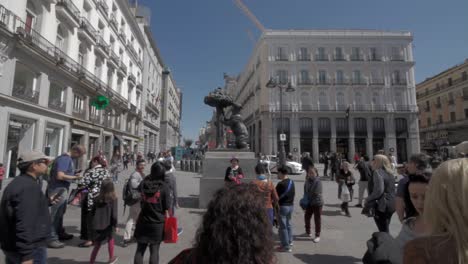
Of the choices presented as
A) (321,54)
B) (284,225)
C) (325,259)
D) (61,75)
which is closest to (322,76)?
(321,54)

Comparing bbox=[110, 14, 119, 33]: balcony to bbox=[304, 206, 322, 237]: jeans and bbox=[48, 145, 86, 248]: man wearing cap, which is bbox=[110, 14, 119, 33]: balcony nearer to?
bbox=[48, 145, 86, 248]: man wearing cap

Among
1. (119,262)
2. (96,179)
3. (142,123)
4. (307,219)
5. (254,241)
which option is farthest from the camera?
(142,123)

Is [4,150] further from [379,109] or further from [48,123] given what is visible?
[379,109]

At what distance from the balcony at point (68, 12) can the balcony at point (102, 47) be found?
3.35 m

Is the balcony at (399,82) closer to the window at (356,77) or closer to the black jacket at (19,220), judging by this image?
the window at (356,77)

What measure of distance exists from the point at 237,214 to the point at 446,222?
971mm

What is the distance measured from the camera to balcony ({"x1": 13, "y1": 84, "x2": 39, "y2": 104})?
1279 centimetres

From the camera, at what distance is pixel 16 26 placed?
39.9 ft

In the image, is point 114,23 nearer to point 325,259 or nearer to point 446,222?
point 325,259

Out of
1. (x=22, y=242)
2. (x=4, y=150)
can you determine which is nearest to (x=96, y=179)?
(x=22, y=242)

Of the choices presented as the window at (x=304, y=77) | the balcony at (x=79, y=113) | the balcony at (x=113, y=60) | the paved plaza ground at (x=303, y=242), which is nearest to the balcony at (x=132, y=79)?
the balcony at (x=113, y=60)

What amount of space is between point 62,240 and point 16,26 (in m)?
13.5

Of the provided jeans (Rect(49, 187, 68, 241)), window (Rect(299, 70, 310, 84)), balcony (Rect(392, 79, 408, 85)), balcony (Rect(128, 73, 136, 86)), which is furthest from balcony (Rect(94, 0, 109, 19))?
balcony (Rect(392, 79, 408, 85))

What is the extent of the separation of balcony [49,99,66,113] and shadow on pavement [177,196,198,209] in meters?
13.3
